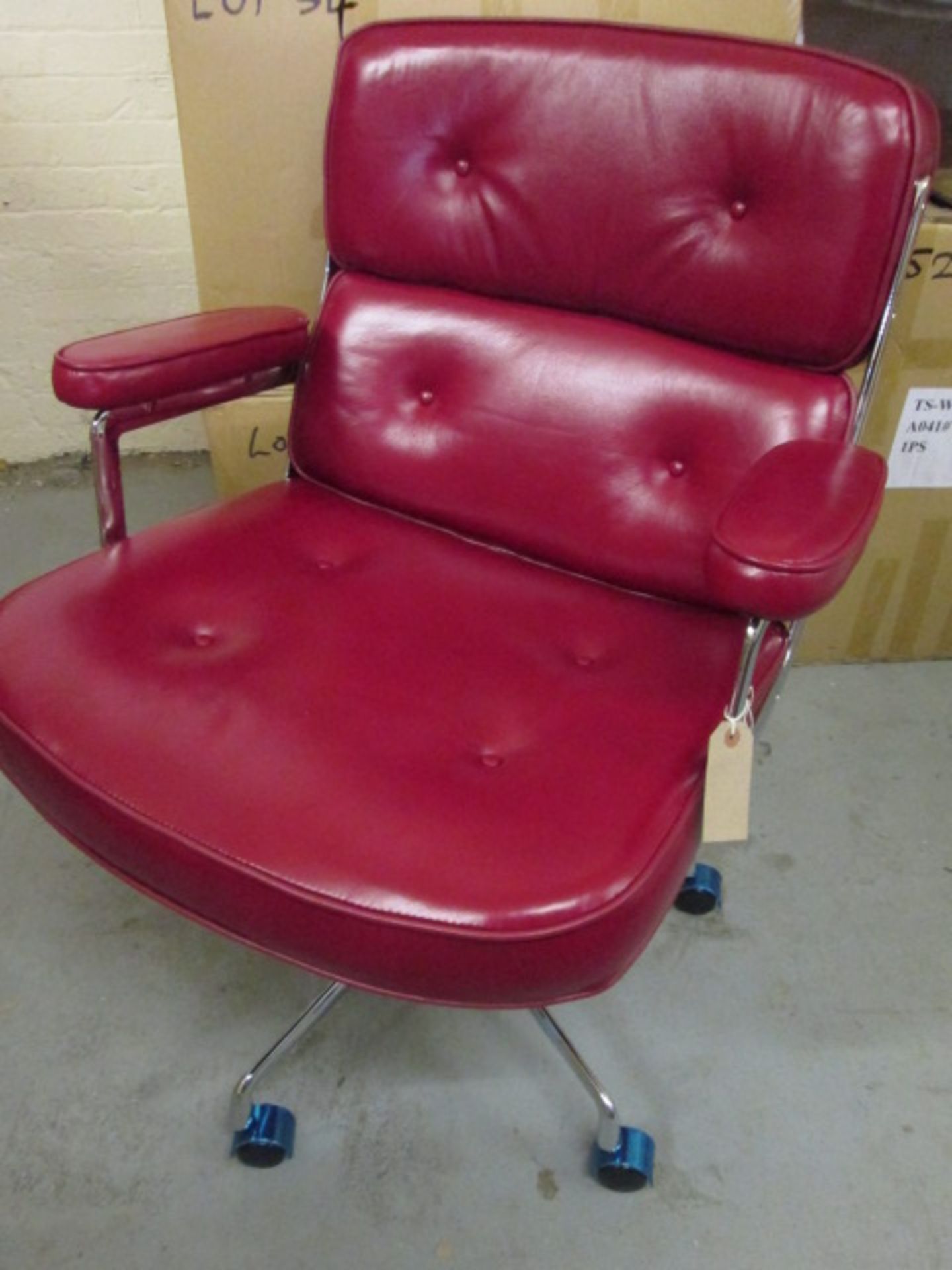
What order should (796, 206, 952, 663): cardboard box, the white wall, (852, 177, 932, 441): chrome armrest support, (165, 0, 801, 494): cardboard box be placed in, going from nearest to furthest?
(852, 177, 932, 441): chrome armrest support → (165, 0, 801, 494): cardboard box → (796, 206, 952, 663): cardboard box → the white wall

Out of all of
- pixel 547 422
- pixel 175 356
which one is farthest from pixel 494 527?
pixel 175 356

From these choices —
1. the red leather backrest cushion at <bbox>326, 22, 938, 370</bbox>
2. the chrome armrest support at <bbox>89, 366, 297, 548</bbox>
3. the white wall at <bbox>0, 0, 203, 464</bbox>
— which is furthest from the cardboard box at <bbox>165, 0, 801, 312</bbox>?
the white wall at <bbox>0, 0, 203, 464</bbox>

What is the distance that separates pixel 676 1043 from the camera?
3.61 ft

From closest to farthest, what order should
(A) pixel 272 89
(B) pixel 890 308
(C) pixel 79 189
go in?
(B) pixel 890 308 < (A) pixel 272 89 < (C) pixel 79 189

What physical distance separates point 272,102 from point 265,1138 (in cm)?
112

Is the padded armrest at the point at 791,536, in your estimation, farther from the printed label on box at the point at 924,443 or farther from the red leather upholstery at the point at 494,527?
the printed label on box at the point at 924,443

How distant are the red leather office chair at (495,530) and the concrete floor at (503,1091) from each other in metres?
0.07

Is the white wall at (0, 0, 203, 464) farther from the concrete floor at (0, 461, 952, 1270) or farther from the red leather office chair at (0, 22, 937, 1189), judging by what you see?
the concrete floor at (0, 461, 952, 1270)

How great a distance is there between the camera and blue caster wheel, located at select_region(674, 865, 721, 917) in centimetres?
122

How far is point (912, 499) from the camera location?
1.44 meters

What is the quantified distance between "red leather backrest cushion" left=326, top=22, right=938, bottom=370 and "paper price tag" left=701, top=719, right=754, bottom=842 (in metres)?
0.40

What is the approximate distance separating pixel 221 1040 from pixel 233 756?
1.58 feet

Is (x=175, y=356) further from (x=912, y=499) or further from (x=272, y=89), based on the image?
(x=912, y=499)

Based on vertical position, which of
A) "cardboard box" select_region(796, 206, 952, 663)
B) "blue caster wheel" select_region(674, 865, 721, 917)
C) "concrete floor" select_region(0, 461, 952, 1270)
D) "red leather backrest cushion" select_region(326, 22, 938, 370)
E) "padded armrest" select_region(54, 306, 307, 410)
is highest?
"red leather backrest cushion" select_region(326, 22, 938, 370)
